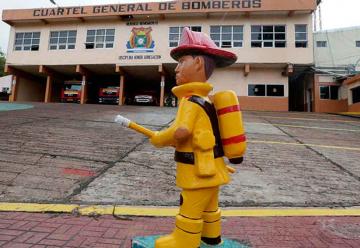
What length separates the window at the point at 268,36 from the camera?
70.5 feet

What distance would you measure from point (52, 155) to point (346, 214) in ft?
15.2

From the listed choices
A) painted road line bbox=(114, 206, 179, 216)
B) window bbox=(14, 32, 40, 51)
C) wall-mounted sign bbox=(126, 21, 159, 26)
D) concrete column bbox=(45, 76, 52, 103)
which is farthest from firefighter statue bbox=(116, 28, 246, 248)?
window bbox=(14, 32, 40, 51)

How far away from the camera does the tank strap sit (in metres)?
2.24

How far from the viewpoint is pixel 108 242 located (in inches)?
104

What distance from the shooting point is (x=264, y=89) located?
71.9 ft

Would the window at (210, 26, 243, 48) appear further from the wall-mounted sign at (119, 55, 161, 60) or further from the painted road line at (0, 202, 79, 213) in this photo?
the painted road line at (0, 202, 79, 213)

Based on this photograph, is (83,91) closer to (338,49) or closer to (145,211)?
(338,49)

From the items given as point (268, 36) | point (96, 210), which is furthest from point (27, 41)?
point (96, 210)

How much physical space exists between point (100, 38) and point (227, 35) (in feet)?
31.1

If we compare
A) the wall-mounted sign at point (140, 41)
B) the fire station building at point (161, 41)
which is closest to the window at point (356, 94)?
the fire station building at point (161, 41)

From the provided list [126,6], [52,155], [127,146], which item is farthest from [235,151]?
[126,6]

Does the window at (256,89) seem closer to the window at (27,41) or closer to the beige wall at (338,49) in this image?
the beige wall at (338,49)

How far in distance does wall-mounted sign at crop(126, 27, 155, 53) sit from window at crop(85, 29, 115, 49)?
1.51 metres

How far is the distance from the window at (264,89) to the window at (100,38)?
10732 mm
